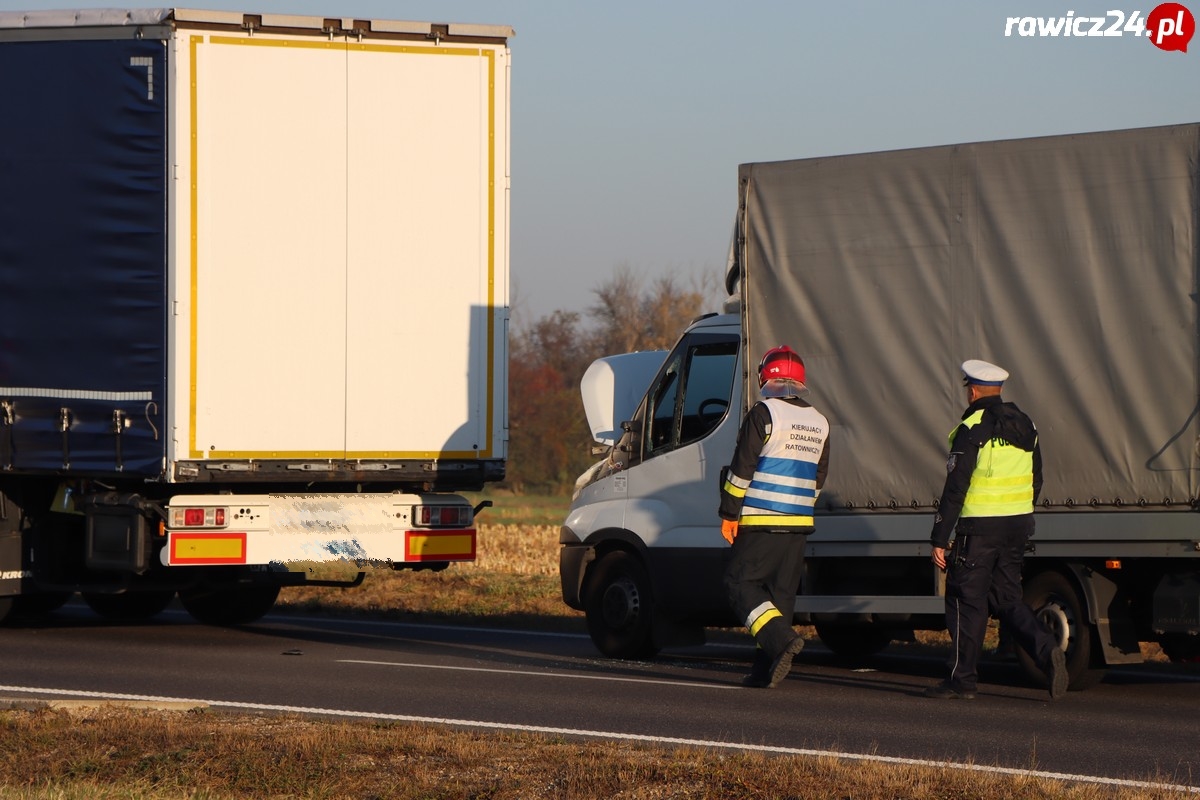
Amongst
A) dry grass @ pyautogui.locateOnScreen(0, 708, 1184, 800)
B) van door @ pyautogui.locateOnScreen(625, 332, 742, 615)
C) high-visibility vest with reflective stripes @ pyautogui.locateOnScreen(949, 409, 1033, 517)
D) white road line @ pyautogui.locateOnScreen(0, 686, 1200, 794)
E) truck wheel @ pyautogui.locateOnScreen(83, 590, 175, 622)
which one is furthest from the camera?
truck wheel @ pyautogui.locateOnScreen(83, 590, 175, 622)

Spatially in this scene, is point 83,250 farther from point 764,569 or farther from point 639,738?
point 639,738

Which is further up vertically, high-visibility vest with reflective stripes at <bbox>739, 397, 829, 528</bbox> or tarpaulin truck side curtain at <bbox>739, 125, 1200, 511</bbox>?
tarpaulin truck side curtain at <bbox>739, 125, 1200, 511</bbox>

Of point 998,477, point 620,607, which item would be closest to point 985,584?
point 998,477

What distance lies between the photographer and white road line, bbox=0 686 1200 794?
24.1 ft

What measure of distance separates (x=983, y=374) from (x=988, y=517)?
80 centimetres

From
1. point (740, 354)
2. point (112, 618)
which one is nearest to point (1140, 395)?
point (740, 354)

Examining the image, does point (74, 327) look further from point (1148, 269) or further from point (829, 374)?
point (1148, 269)

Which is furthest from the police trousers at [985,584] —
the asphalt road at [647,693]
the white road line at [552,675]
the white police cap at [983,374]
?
the white road line at [552,675]

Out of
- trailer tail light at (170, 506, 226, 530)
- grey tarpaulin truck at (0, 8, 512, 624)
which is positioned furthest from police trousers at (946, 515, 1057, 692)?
trailer tail light at (170, 506, 226, 530)

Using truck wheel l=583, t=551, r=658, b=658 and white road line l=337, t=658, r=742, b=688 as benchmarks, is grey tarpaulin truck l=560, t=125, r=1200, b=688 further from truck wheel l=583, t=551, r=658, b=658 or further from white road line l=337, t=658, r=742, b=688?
white road line l=337, t=658, r=742, b=688

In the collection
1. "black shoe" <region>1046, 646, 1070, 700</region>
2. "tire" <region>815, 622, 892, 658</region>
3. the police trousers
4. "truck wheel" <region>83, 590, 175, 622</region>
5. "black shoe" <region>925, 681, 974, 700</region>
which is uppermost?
the police trousers

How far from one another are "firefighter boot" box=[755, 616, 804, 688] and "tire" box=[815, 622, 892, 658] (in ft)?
8.33

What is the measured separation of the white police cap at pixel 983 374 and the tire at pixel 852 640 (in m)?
3.15

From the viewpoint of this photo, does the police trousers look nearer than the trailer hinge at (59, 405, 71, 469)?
Yes
